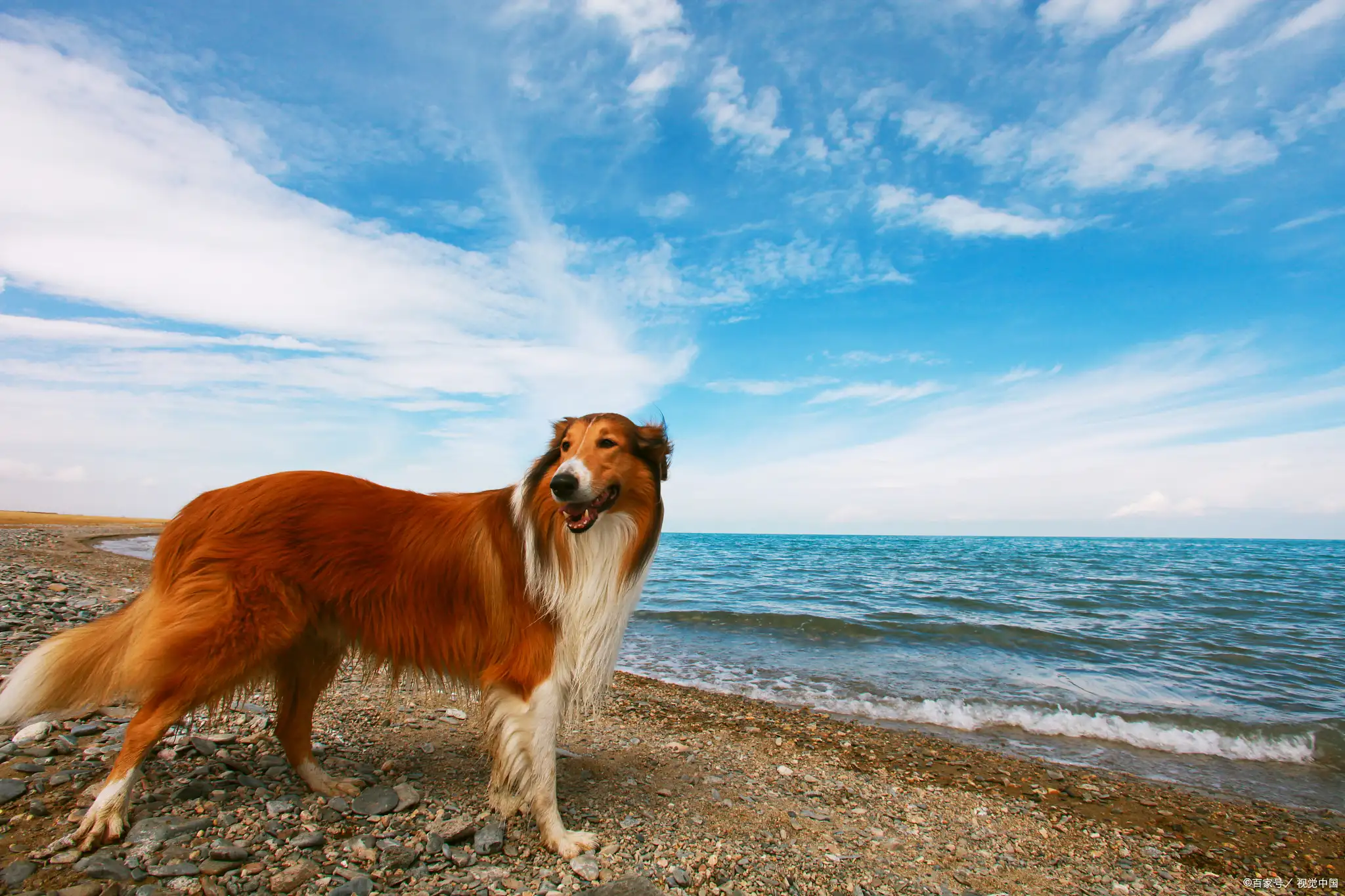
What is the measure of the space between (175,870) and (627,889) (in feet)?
5.96

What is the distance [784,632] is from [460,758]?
8.28 metres

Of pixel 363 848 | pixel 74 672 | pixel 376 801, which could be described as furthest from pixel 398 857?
pixel 74 672

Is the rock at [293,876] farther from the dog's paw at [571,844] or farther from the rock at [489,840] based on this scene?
the dog's paw at [571,844]

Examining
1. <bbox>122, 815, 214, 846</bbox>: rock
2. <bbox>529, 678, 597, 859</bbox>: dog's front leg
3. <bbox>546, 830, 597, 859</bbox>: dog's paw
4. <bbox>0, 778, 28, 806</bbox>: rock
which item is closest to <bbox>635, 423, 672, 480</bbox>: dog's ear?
<bbox>529, 678, 597, 859</bbox>: dog's front leg

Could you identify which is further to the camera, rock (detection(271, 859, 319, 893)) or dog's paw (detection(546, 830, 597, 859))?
dog's paw (detection(546, 830, 597, 859))

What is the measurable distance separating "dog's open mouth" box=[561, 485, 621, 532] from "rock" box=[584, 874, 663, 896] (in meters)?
1.57

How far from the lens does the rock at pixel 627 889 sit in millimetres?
2783

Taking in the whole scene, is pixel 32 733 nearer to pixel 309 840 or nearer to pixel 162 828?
pixel 162 828

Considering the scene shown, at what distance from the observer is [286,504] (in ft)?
10.7

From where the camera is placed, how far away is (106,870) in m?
2.50

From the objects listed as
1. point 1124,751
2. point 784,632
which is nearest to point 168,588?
Answer: point 1124,751

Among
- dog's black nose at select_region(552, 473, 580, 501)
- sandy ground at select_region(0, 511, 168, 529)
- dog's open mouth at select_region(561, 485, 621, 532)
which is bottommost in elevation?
sandy ground at select_region(0, 511, 168, 529)

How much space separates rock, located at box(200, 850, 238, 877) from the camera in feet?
8.50

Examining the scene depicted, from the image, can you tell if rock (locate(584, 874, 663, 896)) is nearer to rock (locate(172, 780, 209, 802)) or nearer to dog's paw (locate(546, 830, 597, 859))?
dog's paw (locate(546, 830, 597, 859))
